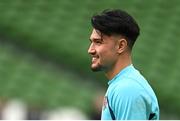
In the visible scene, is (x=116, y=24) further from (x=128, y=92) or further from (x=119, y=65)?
(x=128, y=92)

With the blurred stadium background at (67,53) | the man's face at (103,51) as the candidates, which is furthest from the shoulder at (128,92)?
the blurred stadium background at (67,53)

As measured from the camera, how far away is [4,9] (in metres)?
8.00

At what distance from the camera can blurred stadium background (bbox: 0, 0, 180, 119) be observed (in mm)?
7168

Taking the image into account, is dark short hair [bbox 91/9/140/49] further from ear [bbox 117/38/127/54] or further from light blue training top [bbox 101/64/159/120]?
light blue training top [bbox 101/64/159/120]

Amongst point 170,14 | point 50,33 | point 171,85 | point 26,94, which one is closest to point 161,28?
point 170,14

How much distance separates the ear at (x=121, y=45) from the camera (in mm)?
2391

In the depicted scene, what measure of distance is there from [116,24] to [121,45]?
9 centimetres

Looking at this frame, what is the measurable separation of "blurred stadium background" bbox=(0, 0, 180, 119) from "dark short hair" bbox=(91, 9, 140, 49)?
14.2 feet

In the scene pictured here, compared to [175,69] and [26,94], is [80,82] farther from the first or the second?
[175,69]

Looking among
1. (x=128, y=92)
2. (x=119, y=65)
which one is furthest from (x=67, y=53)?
(x=128, y=92)

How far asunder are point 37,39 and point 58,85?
784 millimetres

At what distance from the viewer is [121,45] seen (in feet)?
7.85

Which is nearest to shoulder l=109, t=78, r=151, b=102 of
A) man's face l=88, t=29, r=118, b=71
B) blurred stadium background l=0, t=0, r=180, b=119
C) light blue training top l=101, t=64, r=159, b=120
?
light blue training top l=101, t=64, r=159, b=120

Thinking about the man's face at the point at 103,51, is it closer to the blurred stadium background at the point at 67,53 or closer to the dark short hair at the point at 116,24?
the dark short hair at the point at 116,24
